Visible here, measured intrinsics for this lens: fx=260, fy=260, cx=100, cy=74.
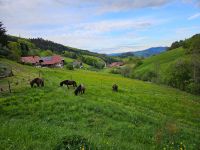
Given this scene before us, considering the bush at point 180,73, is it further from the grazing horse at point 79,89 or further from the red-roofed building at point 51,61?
the red-roofed building at point 51,61

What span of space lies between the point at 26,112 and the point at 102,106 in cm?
693

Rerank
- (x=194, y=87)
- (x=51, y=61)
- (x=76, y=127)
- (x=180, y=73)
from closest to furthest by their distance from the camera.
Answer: (x=76, y=127) < (x=194, y=87) < (x=180, y=73) < (x=51, y=61)

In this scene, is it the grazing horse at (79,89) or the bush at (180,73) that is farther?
the bush at (180,73)

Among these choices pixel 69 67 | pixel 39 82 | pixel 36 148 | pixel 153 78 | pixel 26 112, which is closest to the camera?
pixel 36 148

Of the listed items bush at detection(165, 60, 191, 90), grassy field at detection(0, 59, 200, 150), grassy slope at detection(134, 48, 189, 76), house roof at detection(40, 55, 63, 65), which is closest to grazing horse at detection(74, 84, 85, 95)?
grassy field at detection(0, 59, 200, 150)

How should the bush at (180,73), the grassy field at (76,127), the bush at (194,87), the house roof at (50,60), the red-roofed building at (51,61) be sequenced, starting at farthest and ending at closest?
the house roof at (50,60) → the red-roofed building at (51,61) → the bush at (180,73) → the bush at (194,87) → the grassy field at (76,127)

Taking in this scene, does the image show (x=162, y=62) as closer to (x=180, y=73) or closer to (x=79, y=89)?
(x=180, y=73)

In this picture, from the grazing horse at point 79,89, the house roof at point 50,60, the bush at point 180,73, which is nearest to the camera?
the grazing horse at point 79,89

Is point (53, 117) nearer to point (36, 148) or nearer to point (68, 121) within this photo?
point (68, 121)

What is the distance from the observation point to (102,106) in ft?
80.5

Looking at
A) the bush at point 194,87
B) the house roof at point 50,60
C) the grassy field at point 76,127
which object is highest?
the house roof at point 50,60

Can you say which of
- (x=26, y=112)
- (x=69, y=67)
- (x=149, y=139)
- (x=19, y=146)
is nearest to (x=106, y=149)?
(x=19, y=146)

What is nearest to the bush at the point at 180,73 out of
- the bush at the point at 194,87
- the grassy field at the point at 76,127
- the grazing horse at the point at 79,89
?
the bush at the point at 194,87

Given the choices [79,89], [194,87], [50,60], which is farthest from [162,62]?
[79,89]
